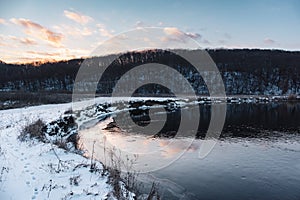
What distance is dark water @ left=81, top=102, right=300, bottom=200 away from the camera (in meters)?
8.75

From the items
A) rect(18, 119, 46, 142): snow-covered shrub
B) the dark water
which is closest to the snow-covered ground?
rect(18, 119, 46, 142): snow-covered shrub

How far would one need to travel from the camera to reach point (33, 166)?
8406 millimetres

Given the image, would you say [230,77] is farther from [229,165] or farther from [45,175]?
[45,175]

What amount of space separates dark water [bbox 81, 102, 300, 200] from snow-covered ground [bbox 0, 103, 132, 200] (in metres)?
2.22

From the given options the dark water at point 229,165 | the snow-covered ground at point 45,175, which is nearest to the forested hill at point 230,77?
the dark water at point 229,165

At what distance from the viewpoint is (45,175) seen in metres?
7.74

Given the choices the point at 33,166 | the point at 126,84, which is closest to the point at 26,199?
the point at 33,166

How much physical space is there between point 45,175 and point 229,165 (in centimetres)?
776

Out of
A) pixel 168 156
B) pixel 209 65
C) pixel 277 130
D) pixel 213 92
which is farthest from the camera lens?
pixel 209 65

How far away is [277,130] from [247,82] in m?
69.5

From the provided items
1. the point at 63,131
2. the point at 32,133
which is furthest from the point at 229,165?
the point at 63,131

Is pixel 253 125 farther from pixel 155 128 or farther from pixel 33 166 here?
pixel 33 166

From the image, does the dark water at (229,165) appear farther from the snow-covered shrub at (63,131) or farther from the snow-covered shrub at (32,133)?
the snow-covered shrub at (32,133)

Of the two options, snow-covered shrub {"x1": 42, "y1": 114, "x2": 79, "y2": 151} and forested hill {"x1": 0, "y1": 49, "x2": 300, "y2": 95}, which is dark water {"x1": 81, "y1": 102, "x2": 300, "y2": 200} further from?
forested hill {"x1": 0, "y1": 49, "x2": 300, "y2": 95}
